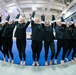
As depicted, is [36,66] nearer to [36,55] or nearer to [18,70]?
[36,55]

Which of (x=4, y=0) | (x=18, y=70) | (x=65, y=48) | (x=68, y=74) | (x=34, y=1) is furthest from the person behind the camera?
(x=34, y=1)

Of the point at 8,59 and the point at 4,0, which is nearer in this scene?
the point at 8,59

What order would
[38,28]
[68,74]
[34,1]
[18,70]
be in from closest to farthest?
[68,74]
[18,70]
[38,28]
[34,1]

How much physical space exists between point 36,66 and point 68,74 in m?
0.94

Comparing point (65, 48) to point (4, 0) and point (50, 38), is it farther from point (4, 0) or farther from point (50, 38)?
point (4, 0)

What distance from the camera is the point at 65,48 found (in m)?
4.39

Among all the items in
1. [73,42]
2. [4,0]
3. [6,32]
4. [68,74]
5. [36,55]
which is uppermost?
[4,0]

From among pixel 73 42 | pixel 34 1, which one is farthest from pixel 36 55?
pixel 34 1

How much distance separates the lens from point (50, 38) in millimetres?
4113

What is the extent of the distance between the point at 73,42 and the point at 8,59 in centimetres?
192

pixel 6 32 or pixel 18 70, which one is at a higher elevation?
pixel 6 32

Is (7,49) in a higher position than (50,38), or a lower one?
lower

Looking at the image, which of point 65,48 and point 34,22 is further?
point 65,48

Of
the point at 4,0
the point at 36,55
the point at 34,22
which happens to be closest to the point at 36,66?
the point at 36,55
